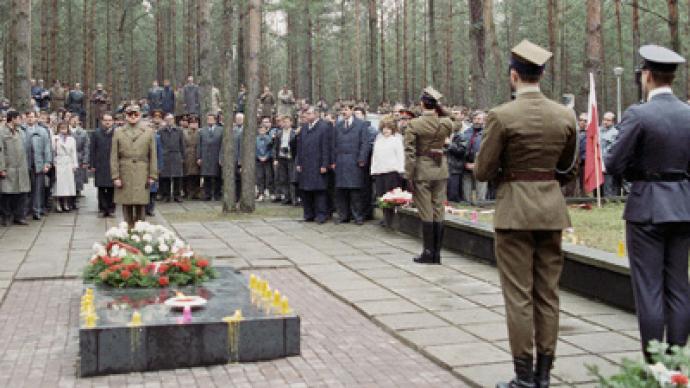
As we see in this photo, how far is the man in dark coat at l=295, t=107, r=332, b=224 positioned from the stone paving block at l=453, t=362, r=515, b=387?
981 cm

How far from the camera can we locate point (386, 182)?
1487 cm

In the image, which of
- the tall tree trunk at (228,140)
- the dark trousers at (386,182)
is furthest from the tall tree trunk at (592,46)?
the tall tree trunk at (228,140)

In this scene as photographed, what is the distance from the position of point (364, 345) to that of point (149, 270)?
2.44 m

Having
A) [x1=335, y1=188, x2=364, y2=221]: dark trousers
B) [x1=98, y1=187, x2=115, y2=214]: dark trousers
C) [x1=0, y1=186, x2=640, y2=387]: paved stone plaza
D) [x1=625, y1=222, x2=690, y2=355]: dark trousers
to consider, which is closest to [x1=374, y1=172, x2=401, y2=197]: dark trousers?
[x1=335, y1=188, x2=364, y2=221]: dark trousers

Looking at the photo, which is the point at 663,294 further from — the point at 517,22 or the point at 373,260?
the point at 517,22

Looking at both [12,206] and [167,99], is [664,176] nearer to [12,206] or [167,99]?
[12,206]

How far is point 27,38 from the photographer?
57.2 feet

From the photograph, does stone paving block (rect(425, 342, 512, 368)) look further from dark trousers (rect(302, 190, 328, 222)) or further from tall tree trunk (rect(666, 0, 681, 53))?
tall tree trunk (rect(666, 0, 681, 53))

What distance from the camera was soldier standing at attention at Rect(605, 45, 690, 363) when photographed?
515 centimetres

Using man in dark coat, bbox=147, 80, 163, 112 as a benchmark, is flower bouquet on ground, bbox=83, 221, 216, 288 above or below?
below

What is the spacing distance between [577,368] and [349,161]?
9.62 m

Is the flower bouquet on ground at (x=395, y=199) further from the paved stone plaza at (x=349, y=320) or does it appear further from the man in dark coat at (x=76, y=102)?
the man in dark coat at (x=76, y=102)

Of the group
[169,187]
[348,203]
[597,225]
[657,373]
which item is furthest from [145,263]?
[169,187]

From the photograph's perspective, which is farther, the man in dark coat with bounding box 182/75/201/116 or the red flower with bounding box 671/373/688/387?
the man in dark coat with bounding box 182/75/201/116
